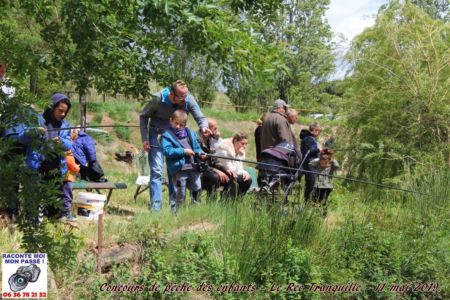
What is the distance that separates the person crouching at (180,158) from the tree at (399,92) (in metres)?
3.29

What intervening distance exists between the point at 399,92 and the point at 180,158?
408 centimetres

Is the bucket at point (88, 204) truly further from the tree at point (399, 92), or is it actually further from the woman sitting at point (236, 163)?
the tree at point (399, 92)

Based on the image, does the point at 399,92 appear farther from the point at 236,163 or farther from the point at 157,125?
the point at 157,125

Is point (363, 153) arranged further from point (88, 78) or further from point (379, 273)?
point (88, 78)

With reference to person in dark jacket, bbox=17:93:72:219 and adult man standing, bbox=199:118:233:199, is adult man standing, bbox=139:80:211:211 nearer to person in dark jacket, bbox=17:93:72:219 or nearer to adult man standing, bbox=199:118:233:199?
adult man standing, bbox=199:118:233:199

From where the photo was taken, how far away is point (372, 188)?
8.73 meters

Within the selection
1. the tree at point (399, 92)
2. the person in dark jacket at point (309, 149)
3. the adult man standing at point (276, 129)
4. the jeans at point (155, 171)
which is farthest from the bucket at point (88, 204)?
the tree at point (399, 92)

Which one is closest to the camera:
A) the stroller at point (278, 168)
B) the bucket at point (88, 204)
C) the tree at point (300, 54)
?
the tree at point (300, 54)

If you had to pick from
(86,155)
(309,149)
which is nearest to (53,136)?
(86,155)

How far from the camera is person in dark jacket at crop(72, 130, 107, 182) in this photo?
7592mm

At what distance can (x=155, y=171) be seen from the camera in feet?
23.5

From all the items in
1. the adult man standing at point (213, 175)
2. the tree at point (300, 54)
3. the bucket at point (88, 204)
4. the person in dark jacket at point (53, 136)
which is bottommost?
the bucket at point (88, 204)

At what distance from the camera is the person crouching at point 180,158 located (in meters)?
6.84

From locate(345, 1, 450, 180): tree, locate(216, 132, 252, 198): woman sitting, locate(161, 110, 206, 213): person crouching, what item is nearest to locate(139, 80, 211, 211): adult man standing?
locate(161, 110, 206, 213): person crouching
